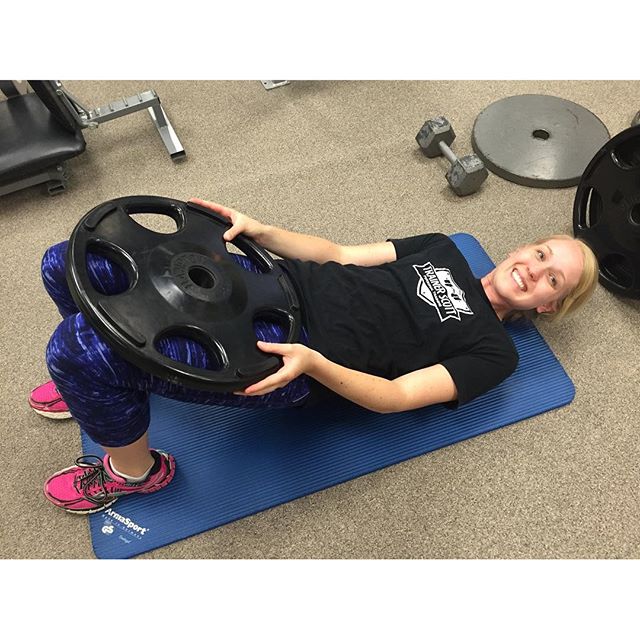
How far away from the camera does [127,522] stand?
3.77ft

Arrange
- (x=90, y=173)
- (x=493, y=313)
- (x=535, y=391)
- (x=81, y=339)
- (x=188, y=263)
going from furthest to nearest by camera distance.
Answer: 1. (x=90, y=173)
2. (x=535, y=391)
3. (x=493, y=313)
4. (x=188, y=263)
5. (x=81, y=339)

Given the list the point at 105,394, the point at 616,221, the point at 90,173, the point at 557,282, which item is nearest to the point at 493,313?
the point at 557,282

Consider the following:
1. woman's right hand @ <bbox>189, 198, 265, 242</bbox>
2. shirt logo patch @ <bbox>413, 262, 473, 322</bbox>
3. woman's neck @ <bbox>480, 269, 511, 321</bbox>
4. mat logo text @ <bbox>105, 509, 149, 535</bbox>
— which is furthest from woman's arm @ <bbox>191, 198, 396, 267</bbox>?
mat logo text @ <bbox>105, 509, 149, 535</bbox>

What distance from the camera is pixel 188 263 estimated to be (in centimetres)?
99

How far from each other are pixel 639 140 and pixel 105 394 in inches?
54.8

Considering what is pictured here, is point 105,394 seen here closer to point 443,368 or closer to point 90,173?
point 443,368

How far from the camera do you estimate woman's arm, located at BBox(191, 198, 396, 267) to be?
1.13 m

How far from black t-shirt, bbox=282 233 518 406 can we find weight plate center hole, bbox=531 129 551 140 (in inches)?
37.3

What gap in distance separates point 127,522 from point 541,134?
68.4 inches

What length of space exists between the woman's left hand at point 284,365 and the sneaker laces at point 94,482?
1.41 feet

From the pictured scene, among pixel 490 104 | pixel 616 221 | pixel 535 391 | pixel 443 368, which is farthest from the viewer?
pixel 490 104

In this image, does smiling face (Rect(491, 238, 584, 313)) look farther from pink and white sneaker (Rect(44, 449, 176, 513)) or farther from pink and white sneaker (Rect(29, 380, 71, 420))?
pink and white sneaker (Rect(29, 380, 71, 420))

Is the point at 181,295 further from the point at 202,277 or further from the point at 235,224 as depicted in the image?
the point at 235,224

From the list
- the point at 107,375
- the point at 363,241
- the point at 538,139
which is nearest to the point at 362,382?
the point at 107,375
